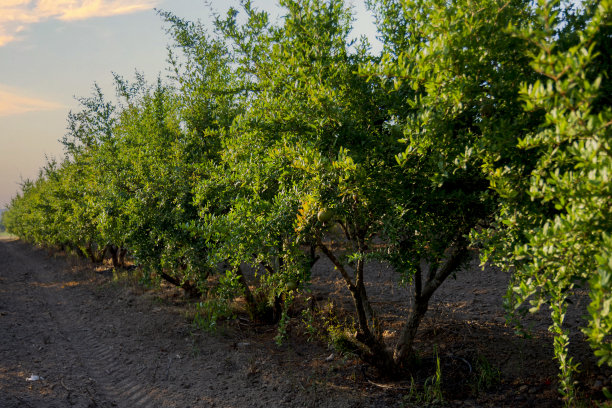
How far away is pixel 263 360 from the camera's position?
705 cm

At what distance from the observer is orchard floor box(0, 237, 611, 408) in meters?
5.43

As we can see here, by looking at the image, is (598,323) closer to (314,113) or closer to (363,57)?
(314,113)

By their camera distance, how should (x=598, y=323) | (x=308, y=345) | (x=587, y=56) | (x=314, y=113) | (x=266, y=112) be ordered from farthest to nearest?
(x=308, y=345), (x=266, y=112), (x=314, y=113), (x=587, y=56), (x=598, y=323)

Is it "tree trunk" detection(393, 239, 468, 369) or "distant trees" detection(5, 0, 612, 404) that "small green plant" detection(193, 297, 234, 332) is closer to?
"distant trees" detection(5, 0, 612, 404)

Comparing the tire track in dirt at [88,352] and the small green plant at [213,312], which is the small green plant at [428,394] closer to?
the small green plant at [213,312]

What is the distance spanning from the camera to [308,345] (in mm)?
7629

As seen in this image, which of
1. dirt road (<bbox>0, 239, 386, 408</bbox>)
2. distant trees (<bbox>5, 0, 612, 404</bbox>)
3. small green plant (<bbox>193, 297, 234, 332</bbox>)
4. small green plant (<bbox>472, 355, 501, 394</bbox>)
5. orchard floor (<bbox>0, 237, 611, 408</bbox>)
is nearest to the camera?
distant trees (<bbox>5, 0, 612, 404</bbox>)

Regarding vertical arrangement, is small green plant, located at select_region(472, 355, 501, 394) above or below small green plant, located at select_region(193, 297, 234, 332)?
below

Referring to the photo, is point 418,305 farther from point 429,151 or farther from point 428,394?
point 429,151

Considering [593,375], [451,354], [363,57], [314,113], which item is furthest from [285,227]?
[593,375]

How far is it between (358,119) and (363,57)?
1.11m

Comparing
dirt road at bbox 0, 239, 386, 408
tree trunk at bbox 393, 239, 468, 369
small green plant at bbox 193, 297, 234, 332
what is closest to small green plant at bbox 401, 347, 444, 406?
dirt road at bbox 0, 239, 386, 408

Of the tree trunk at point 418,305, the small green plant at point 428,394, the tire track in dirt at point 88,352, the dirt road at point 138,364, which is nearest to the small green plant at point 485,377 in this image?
the small green plant at point 428,394

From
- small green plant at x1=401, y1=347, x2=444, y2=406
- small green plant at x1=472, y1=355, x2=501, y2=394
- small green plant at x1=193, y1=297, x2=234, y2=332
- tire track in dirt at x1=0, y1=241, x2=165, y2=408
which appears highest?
small green plant at x1=193, y1=297, x2=234, y2=332
